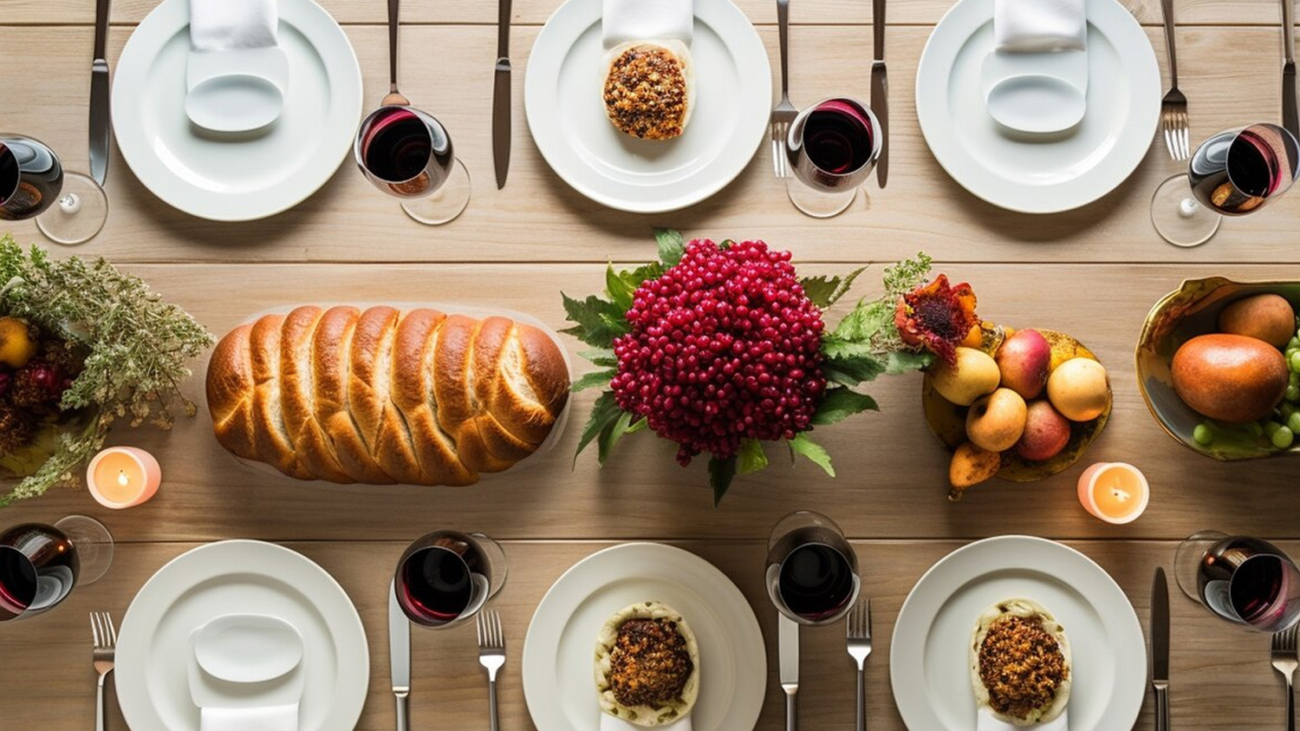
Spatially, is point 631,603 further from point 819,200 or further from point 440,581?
point 819,200

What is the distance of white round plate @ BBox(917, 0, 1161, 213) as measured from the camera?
1.55 meters

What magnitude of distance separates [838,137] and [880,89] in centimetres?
23

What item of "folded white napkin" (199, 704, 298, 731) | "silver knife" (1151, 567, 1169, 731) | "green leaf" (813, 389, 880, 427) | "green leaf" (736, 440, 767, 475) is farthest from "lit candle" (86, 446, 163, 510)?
"silver knife" (1151, 567, 1169, 731)

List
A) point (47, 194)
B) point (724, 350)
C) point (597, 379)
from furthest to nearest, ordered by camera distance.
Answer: point (47, 194)
point (597, 379)
point (724, 350)

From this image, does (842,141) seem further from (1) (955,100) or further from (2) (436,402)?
(2) (436,402)

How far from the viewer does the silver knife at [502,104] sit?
1.59m

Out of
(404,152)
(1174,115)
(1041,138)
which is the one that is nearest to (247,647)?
(404,152)

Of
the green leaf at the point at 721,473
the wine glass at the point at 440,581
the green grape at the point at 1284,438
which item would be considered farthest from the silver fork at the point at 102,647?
the green grape at the point at 1284,438

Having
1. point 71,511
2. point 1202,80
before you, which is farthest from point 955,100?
point 71,511

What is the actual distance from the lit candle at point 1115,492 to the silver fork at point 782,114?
70 cm

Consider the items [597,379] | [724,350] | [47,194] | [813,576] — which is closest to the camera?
[724,350]

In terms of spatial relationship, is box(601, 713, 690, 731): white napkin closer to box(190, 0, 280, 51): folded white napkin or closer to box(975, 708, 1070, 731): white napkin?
box(975, 708, 1070, 731): white napkin

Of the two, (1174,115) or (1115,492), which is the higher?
(1174,115)

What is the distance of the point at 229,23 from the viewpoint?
156cm
